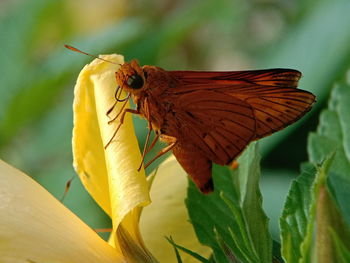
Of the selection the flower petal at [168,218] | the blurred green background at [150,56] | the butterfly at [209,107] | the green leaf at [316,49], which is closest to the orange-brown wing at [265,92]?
the butterfly at [209,107]

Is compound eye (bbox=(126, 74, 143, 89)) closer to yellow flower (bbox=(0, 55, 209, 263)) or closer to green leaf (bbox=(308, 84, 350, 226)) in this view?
yellow flower (bbox=(0, 55, 209, 263))

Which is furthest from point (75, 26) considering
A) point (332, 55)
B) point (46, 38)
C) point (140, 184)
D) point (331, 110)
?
point (140, 184)

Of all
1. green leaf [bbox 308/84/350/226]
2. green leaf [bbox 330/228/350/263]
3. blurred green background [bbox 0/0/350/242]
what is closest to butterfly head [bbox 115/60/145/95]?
green leaf [bbox 308/84/350/226]

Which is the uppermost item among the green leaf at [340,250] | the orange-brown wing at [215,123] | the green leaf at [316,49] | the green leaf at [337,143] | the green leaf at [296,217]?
the green leaf at [316,49]

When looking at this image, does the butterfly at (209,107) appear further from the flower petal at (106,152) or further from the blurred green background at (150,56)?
the blurred green background at (150,56)

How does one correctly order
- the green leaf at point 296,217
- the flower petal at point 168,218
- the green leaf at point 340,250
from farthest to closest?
the flower petal at point 168,218
the green leaf at point 296,217
the green leaf at point 340,250

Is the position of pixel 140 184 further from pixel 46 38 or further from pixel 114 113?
pixel 46 38
